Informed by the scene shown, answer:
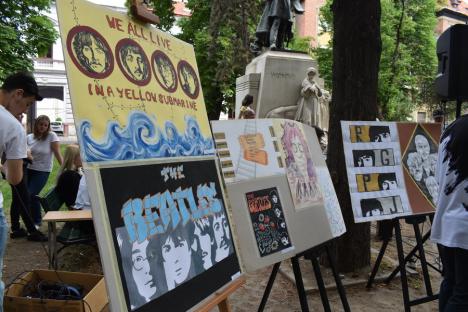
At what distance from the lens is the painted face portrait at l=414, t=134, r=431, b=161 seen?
361cm

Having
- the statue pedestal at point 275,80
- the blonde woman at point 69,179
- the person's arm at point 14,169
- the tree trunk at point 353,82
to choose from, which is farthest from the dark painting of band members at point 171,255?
the statue pedestal at point 275,80

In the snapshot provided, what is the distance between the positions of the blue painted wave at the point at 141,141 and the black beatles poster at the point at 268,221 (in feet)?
1.39

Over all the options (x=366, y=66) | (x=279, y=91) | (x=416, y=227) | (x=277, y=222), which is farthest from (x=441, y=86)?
(x=279, y=91)

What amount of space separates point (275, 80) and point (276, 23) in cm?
140

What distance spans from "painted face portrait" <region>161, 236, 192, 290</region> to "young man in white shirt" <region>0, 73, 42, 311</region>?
1.11 meters

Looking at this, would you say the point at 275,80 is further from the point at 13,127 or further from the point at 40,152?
the point at 13,127

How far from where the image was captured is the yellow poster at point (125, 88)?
160 cm

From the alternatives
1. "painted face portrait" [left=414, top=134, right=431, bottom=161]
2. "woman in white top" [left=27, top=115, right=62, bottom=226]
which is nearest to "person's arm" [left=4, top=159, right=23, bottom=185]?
"woman in white top" [left=27, top=115, right=62, bottom=226]

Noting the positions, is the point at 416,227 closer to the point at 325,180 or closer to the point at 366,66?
the point at 325,180

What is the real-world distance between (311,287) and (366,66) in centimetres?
217

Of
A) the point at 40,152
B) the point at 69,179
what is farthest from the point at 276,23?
the point at 69,179

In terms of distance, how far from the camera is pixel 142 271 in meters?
1.61

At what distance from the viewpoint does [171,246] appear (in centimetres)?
179

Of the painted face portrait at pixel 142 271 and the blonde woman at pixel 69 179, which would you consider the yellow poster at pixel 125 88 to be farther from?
the blonde woman at pixel 69 179
